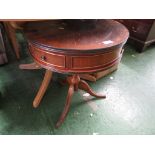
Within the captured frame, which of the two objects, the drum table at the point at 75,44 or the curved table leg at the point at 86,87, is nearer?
the drum table at the point at 75,44

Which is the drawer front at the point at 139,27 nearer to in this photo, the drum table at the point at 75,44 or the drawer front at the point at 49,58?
the drum table at the point at 75,44

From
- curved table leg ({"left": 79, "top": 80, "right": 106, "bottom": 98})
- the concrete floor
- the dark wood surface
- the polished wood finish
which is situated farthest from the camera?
the polished wood finish

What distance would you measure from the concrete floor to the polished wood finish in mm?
457

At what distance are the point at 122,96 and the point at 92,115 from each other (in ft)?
1.07

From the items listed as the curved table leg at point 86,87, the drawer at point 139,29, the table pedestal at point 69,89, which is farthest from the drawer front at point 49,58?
the drawer at point 139,29

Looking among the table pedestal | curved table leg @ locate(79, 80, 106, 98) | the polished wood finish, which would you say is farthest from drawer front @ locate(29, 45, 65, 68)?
the polished wood finish

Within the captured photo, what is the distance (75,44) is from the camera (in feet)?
2.34

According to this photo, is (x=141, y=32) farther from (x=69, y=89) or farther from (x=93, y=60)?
(x=93, y=60)

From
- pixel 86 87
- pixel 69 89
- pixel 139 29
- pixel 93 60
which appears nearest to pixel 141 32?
pixel 139 29

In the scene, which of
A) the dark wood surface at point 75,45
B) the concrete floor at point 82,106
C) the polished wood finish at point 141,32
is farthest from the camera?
the polished wood finish at point 141,32

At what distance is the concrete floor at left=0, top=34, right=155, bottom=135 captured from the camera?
105cm

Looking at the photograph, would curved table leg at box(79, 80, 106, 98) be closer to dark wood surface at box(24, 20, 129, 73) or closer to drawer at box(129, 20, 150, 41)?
dark wood surface at box(24, 20, 129, 73)

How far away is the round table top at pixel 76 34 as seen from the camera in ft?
2.34
